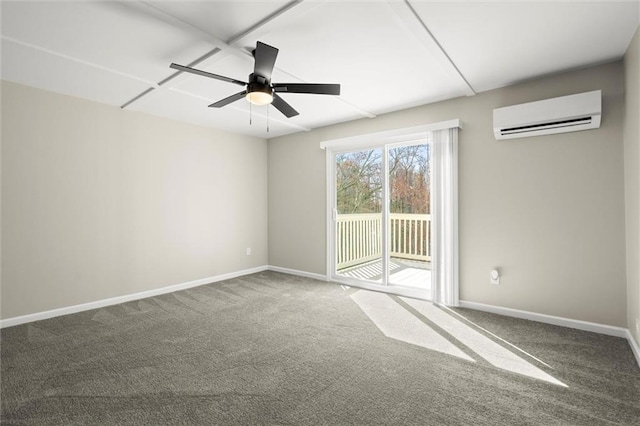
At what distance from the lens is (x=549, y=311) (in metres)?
3.01

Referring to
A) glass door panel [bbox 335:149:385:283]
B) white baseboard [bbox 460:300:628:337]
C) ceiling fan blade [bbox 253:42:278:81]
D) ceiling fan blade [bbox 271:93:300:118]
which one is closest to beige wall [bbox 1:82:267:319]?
glass door panel [bbox 335:149:385:283]

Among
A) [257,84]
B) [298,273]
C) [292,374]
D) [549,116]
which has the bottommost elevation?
[292,374]

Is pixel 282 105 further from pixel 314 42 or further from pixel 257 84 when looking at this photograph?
pixel 314 42

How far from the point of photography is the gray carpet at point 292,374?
1714 mm

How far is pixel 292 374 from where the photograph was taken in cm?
213

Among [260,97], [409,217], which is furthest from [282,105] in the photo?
[409,217]

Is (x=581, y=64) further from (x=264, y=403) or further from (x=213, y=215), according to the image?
(x=213, y=215)

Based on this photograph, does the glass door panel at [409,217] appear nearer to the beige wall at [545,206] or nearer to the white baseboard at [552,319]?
the beige wall at [545,206]

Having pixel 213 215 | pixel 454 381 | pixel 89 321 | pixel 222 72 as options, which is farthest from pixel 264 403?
pixel 213 215

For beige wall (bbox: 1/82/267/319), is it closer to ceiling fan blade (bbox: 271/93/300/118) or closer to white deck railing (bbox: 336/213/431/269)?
white deck railing (bbox: 336/213/431/269)

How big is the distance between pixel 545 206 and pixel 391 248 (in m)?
1.87

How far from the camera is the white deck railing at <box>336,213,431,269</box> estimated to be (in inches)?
159

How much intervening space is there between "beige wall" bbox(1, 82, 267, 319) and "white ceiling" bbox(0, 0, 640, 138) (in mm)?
459

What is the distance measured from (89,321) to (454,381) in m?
3.54
